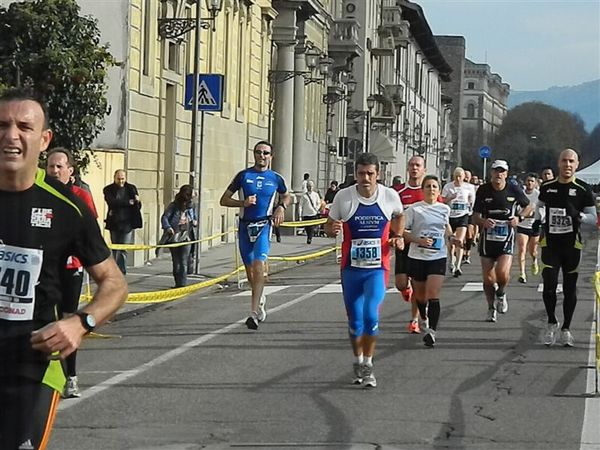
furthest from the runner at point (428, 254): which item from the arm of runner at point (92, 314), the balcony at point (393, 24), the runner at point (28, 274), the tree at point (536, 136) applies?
the tree at point (536, 136)

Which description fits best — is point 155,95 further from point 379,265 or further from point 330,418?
point 330,418

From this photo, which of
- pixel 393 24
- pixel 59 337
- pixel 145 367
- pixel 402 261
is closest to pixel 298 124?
pixel 402 261

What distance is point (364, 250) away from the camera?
10609mm

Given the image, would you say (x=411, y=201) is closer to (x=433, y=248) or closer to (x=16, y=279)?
(x=433, y=248)

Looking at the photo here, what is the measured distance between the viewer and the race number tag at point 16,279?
15.1ft

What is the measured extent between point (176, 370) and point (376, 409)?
253cm

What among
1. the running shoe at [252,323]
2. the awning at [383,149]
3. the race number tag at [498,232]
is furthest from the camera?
the awning at [383,149]

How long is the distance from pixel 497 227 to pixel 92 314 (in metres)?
11.2

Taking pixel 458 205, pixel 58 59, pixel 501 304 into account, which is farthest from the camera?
pixel 458 205

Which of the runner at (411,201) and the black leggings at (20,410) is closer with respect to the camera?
the black leggings at (20,410)

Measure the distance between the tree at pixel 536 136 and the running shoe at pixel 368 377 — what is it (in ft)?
416

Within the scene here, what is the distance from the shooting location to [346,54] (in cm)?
5625

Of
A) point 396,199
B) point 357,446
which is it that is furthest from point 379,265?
point 357,446

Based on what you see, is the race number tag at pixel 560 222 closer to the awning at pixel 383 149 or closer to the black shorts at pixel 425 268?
the black shorts at pixel 425 268
